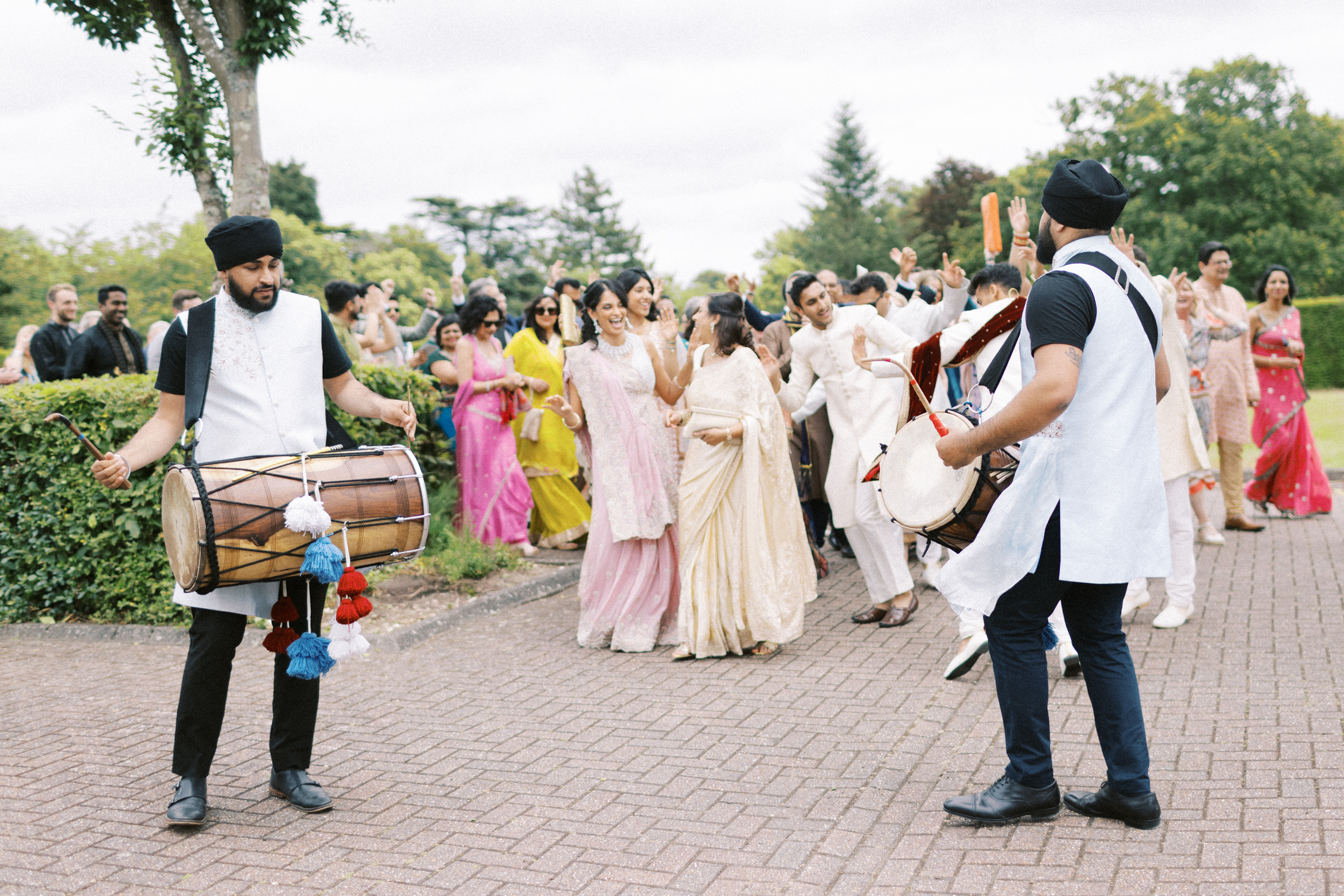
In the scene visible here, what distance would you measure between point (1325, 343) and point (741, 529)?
2868cm

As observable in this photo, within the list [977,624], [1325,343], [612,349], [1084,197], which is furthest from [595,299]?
[1325,343]

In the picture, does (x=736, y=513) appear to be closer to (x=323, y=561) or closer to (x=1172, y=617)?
(x=1172, y=617)

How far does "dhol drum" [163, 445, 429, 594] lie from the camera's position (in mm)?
3814

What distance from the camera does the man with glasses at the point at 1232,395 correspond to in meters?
9.71

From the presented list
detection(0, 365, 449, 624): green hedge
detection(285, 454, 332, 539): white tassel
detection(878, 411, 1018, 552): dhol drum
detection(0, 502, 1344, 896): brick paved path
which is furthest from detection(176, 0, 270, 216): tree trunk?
detection(878, 411, 1018, 552): dhol drum

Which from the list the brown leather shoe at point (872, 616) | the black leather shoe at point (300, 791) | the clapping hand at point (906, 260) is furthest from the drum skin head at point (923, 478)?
the clapping hand at point (906, 260)

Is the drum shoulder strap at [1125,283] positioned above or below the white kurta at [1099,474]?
above

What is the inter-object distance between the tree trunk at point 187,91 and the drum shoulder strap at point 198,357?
528cm

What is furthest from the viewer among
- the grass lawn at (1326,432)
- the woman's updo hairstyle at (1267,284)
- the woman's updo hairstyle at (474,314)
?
the grass lawn at (1326,432)

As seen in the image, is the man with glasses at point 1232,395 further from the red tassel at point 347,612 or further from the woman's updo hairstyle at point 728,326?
the red tassel at point 347,612

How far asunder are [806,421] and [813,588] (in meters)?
2.47

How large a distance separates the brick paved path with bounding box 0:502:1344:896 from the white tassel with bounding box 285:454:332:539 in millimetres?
1084

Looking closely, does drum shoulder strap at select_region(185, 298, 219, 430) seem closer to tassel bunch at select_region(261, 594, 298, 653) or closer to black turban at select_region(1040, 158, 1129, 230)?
tassel bunch at select_region(261, 594, 298, 653)

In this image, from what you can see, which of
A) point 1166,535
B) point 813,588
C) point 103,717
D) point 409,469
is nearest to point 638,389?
point 813,588
